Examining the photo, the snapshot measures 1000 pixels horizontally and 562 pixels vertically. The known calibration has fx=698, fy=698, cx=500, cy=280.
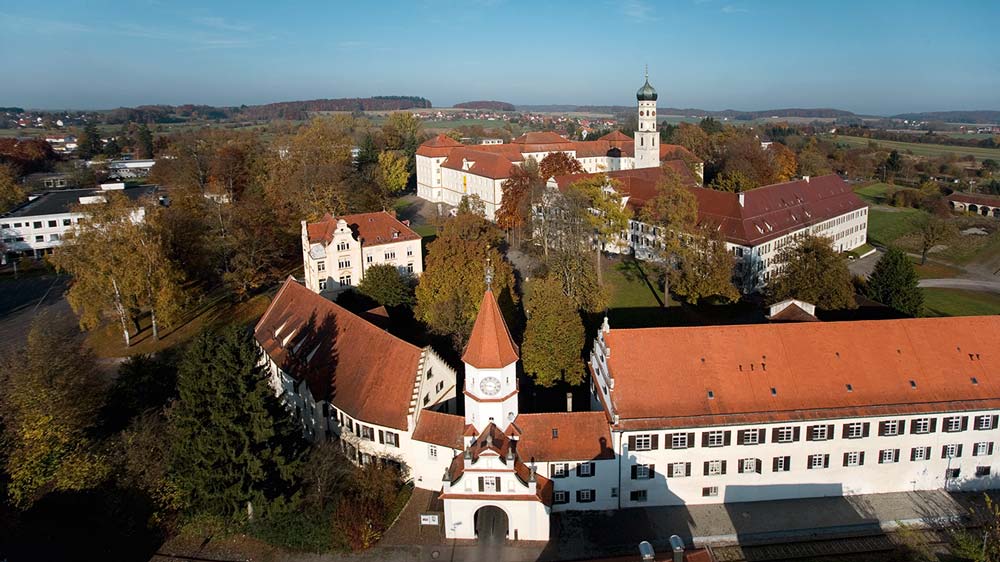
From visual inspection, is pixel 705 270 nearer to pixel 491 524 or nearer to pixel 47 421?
pixel 491 524

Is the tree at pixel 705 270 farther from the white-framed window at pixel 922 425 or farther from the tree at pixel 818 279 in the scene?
the white-framed window at pixel 922 425

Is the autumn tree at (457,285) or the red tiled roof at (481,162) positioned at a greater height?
the red tiled roof at (481,162)

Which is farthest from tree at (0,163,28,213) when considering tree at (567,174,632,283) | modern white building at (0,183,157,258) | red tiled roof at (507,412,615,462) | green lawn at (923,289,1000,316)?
green lawn at (923,289,1000,316)

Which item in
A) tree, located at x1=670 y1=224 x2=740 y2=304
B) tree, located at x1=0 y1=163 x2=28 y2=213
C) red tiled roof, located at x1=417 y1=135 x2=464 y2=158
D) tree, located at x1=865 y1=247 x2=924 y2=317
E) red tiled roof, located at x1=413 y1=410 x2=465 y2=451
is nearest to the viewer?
red tiled roof, located at x1=413 y1=410 x2=465 y2=451

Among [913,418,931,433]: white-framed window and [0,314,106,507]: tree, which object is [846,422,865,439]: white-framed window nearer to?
[913,418,931,433]: white-framed window

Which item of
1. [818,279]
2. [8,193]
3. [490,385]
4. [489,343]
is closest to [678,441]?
[490,385]

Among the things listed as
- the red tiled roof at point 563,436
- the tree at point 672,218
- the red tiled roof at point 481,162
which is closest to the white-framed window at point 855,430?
the red tiled roof at point 563,436
